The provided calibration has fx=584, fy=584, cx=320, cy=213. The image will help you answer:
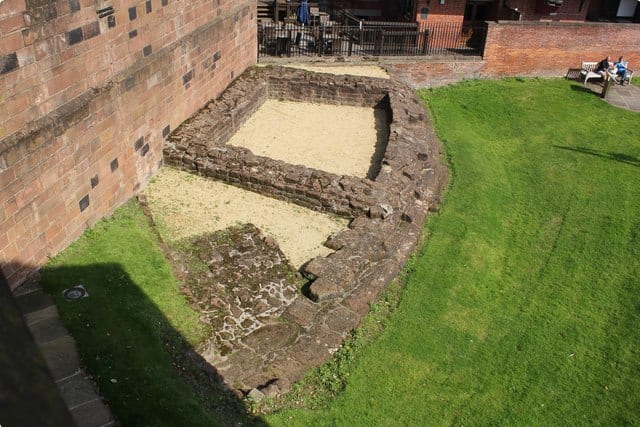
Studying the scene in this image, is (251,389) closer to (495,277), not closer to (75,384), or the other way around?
(75,384)

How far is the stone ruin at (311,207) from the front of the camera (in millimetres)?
8281

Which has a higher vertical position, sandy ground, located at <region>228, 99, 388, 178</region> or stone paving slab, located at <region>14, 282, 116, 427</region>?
stone paving slab, located at <region>14, 282, 116, 427</region>

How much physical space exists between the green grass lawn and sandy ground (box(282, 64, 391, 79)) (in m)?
5.96

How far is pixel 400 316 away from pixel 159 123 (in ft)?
22.1

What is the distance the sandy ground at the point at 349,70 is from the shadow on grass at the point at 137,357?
1206 centimetres

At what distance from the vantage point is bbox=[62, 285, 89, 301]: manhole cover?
8.20 meters

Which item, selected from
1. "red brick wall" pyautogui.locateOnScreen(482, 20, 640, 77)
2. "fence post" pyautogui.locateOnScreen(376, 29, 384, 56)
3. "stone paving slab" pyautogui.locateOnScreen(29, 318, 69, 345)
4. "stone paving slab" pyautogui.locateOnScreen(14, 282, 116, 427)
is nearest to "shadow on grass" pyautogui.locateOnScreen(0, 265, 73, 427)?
"stone paving slab" pyautogui.locateOnScreen(14, 282, 116, 427)

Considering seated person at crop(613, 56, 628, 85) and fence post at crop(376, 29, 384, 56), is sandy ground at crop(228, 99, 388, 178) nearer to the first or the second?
fence post at crop(376, 29, 384, 56)

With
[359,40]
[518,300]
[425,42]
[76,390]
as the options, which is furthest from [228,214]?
[425,42]

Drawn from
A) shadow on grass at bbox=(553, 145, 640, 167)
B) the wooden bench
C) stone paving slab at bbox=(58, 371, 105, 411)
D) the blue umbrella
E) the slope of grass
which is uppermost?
the blue umbrella

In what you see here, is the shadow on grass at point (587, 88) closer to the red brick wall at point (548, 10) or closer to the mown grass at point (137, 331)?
the red brick wall at point (548, 10)

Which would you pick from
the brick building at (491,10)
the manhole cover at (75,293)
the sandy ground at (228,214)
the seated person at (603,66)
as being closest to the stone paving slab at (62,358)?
the manhole cover at (75,293)

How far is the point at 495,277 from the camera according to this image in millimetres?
10688

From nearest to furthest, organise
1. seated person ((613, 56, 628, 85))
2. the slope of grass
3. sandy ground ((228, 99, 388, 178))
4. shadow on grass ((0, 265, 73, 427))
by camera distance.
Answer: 1. shadow on grass ((0, 265, 73, 427))
2. the slope of grass
3. sandy ground ((228, 99, 388, 178))
4. seated person ((613, 56, 628, 85))
